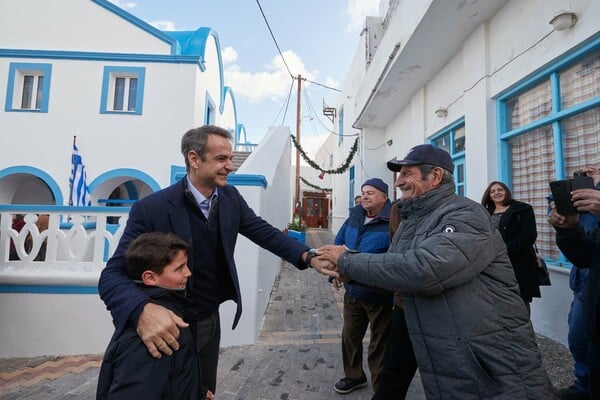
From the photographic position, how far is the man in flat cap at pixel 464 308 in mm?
1374

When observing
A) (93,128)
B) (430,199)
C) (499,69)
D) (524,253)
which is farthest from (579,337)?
(93,128)

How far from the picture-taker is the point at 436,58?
6.23 m

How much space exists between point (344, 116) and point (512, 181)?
11.9 m

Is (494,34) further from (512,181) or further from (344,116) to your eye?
(344,116)

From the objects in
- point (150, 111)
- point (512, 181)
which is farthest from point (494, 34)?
point (150, 111)

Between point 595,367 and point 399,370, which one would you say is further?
point 399,370

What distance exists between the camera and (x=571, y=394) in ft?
8.32

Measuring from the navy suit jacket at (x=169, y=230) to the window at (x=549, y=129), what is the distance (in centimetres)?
346

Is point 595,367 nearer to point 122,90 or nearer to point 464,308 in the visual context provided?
point 464,308

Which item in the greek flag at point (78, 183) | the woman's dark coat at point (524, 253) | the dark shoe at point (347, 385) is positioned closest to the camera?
the dark shoe at point (347, 385)

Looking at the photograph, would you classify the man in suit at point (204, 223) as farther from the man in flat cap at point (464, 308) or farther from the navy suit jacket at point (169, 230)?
the man in flat cap at point (464, 308)

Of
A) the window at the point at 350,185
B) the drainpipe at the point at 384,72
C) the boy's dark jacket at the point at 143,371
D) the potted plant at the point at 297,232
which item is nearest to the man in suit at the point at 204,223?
the boy's dark jacket at the point at 143,371

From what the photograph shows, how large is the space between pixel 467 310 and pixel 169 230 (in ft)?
4.85

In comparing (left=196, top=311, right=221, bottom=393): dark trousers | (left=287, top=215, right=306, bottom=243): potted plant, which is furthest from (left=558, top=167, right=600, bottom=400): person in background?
(left=287, top=215, right=306, bottom=243): potted plant
